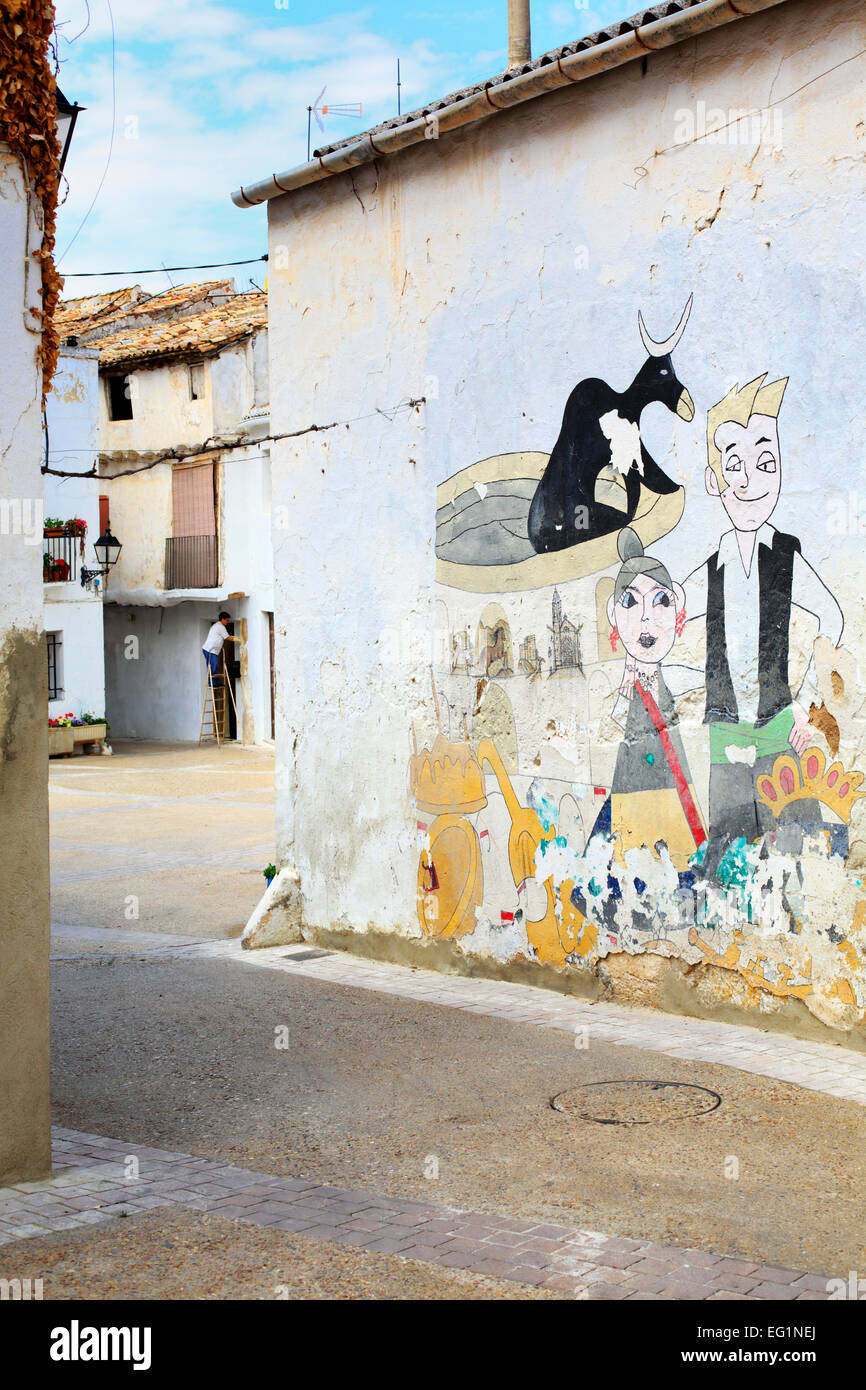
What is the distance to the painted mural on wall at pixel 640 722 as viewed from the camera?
7055mm

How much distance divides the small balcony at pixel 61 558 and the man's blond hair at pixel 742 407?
889 inches

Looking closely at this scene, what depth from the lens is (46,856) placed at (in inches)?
217

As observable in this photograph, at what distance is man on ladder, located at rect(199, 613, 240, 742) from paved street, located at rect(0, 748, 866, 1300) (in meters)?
20.5

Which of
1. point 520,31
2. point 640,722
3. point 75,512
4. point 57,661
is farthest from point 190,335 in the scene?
point 640,722

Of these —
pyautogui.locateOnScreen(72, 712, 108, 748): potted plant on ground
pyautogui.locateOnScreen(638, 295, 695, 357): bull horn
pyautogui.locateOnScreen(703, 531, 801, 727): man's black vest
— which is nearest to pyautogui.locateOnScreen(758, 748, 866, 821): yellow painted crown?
pyautogui.locateOnScreen(703, 531, 801, 727): man's black vest

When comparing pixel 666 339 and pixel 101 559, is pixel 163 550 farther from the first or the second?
pixel 666 339

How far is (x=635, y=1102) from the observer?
630cm

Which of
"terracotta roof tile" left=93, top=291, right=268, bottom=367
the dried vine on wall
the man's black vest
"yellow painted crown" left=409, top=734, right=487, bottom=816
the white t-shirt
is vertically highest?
"terracotta roof tile" left=93, top=291, right=268, bottom=367

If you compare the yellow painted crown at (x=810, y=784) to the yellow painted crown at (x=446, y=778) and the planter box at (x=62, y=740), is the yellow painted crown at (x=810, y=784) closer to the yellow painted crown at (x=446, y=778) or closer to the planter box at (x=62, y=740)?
the yellow painted crown at (x=446, y=778)

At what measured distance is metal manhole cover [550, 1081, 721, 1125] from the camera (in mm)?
6105

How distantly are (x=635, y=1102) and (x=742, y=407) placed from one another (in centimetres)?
359

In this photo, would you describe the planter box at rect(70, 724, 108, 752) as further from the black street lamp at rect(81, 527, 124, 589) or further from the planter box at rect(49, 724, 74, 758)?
the black street lamp at rect(81, 527, 124, 589)

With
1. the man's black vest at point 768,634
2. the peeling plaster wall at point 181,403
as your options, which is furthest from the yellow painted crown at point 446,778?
the peeling plaster wall at point 181,403
